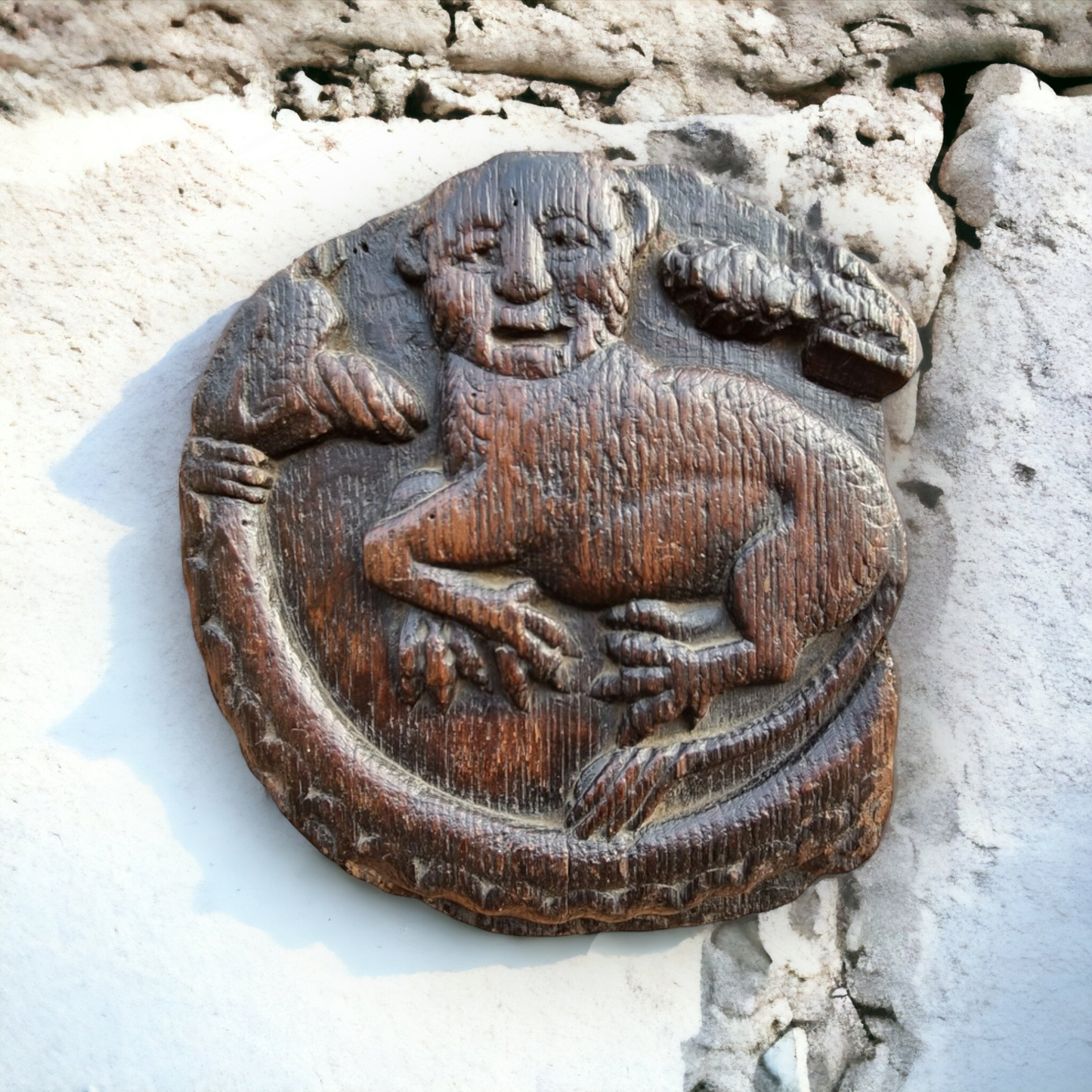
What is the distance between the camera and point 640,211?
135cm

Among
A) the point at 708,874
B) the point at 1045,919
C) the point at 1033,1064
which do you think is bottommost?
the point at 1033,1064

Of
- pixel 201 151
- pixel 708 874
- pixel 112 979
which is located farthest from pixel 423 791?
pixel 201 151

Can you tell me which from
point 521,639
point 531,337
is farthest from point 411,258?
point 521,639

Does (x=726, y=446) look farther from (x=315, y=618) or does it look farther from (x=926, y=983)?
(x=926, y=983)

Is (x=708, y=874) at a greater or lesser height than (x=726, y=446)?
lesser

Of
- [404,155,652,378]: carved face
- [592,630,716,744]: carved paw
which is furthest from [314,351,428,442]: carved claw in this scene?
[592,630,716,744]: carved paw

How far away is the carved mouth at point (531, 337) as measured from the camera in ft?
4.37

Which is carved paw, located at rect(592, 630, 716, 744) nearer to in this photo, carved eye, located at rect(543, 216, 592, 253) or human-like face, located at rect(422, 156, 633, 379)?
human-like face, located at rect(422, 156, 633, 379)

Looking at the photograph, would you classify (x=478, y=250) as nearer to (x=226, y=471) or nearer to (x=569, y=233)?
(x=569, y=233)

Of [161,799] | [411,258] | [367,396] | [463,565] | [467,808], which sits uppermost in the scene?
[411,258]

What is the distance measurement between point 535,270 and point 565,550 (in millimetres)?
393

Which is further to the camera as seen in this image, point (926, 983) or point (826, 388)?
point (926, 983)

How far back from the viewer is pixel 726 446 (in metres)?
1.31

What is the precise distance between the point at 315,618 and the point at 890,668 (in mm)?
832
